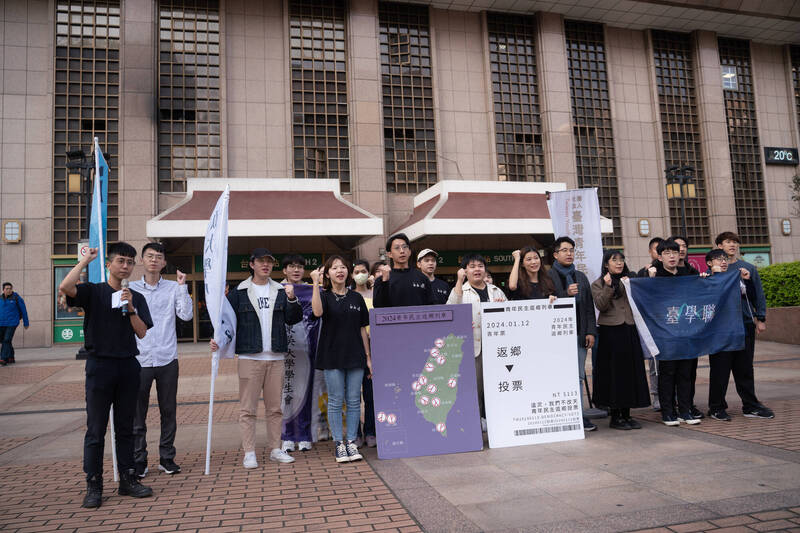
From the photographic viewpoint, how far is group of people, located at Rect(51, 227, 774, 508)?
449cm

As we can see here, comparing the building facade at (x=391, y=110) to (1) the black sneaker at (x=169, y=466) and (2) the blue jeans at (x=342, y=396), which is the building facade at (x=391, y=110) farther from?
(2) the blue jeans at (x=342, y=396)

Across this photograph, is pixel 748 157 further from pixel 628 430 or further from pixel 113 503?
pixel 113 503

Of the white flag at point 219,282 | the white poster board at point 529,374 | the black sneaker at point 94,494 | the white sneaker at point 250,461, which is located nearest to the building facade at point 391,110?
the white flag at point 219,282

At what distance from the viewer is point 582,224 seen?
7188 millimetres

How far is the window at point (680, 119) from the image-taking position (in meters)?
24.2

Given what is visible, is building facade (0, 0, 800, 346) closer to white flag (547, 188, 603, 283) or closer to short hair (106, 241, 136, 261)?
short hair (106, 241, 136, 261)

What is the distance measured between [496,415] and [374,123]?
54.2 feet

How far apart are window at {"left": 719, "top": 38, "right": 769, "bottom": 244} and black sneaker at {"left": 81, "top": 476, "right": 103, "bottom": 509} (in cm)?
2812

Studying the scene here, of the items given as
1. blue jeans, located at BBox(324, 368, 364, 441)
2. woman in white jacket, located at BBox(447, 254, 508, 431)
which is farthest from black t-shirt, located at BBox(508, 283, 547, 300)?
blue jeans, located at BBox(324, 368, 364, 441)

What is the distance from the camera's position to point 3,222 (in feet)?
59.7

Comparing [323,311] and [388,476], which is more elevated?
[323,311]

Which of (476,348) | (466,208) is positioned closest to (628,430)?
(476,348)

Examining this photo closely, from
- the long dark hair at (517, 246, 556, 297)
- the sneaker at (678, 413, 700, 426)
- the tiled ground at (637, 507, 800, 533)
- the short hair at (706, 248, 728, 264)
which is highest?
the short hair at (706, 248, 728, 264)

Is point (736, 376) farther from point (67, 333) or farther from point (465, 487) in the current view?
point (67, 333)
